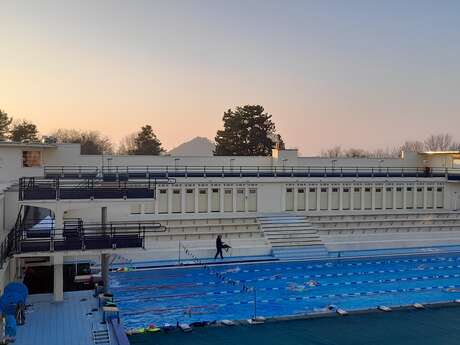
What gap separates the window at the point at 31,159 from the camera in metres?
30.3

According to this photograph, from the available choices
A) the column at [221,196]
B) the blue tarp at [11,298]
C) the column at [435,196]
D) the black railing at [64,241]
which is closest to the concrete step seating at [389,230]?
the column at [435,196]

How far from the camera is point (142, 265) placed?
2661cm

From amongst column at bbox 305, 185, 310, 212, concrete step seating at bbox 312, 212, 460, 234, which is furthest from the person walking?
column at bbox 305, 185, 310, 212

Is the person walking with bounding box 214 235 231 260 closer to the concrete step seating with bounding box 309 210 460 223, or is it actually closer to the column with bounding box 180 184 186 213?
the column with bounding box 180 184 186 213

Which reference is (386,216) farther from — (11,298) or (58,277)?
(11,298)

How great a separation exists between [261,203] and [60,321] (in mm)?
19040

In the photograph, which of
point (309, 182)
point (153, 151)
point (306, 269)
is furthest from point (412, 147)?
point (306, 269)

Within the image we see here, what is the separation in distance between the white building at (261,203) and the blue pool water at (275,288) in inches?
116

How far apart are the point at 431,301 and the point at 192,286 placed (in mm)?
10130

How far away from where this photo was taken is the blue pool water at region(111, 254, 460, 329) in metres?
18.9

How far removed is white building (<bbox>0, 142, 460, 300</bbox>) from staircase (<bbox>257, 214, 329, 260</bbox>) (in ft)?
0.22

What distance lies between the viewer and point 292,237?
30438mm

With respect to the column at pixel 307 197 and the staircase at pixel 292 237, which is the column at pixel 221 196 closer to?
the staircase at pixel 292 237

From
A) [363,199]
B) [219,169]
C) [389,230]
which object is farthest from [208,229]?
[389,230]
